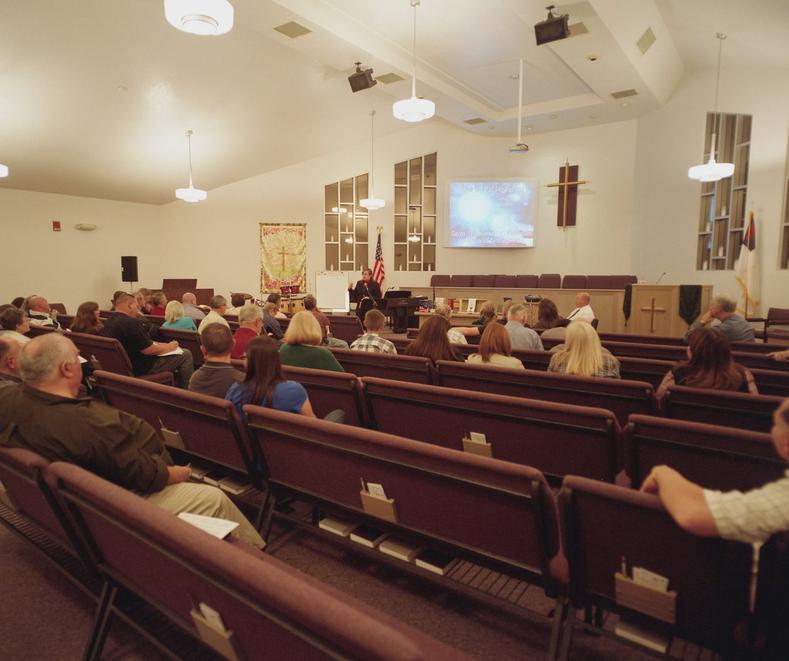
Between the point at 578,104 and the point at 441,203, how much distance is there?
4.03 meters

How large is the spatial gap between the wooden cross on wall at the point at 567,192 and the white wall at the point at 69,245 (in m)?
10.5

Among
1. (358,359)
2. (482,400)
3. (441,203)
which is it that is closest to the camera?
(482,400)

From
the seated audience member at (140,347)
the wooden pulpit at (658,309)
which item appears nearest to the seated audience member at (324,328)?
the seated audience member at (140,347)

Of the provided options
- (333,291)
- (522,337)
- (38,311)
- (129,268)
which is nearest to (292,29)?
(38,311)

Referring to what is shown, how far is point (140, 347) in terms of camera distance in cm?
452

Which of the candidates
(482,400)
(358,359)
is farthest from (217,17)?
(482,400)

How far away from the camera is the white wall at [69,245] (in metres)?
11.1

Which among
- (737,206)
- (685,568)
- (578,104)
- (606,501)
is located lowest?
(685,568)

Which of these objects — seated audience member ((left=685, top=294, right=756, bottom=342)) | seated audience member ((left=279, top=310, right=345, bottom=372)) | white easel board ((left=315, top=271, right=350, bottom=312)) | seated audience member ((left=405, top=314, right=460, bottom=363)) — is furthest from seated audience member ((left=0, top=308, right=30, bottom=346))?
white easel board ((left=315, top=271, right=350, bottom=312))

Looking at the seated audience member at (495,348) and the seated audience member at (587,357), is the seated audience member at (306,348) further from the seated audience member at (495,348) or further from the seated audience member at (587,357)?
the seated audience member at (587,357)

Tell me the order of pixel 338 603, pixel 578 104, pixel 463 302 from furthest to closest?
pixel 463 302, pixel 578 104, pixel 338 603

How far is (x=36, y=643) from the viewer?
1.70 meters

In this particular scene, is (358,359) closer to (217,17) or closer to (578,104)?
(217,17)

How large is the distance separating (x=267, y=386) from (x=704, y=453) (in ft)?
5.81
